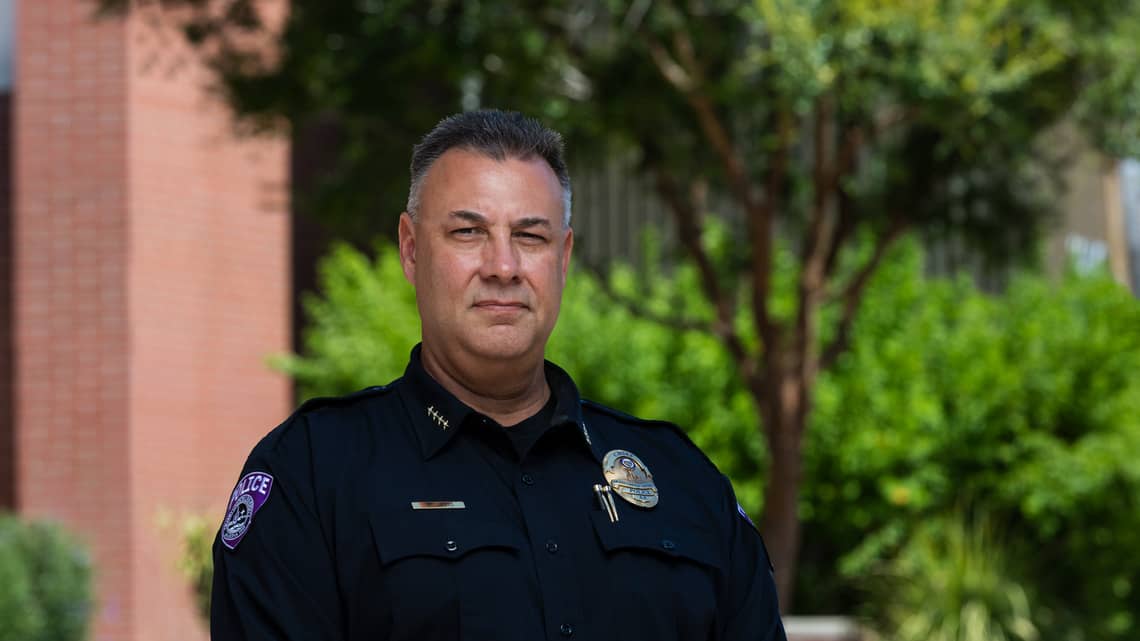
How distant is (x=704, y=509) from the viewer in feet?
10.2

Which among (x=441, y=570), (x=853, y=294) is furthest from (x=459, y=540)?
(x=853, y=294)

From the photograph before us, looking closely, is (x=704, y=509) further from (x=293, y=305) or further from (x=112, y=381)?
(x=293, y=305)

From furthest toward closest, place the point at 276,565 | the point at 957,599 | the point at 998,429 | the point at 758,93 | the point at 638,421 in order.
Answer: the point at 998,429, the point at 957,599, the point at 758,93, the point at 638,421, the point at 276,565

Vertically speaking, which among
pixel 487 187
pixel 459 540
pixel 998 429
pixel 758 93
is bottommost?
pixel 998 429

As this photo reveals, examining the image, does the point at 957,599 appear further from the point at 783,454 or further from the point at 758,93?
the point at 758,93

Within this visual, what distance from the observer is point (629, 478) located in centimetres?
305

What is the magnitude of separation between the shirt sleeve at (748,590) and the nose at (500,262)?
0.56 metres

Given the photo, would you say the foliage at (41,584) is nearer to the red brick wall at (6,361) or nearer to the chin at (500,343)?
the red brick wall at (6,361)

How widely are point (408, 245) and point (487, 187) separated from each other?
210 millimetres

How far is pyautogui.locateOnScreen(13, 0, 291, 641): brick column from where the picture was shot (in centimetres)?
1677

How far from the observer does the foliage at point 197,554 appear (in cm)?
1644

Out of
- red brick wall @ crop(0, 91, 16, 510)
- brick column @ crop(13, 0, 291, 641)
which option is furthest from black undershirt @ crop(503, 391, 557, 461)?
red brick wall @ crop(0, 91, 16, 510)

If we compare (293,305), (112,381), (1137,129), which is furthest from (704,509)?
(293,305)

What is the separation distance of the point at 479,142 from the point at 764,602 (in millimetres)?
856
